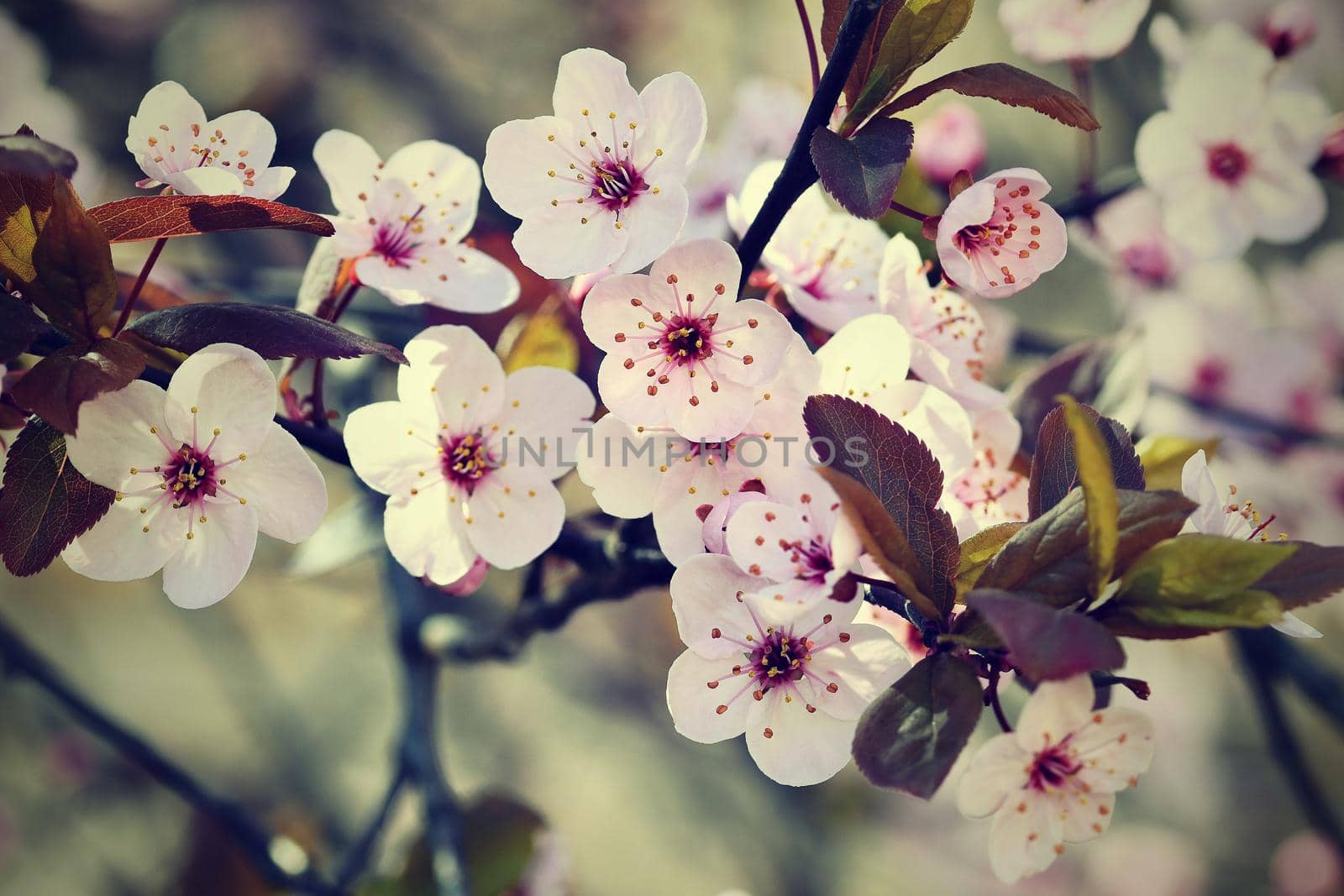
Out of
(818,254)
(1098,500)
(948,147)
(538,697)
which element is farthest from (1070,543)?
(538,697)

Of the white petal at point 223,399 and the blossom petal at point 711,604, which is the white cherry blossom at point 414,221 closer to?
the white petal at point 223,399

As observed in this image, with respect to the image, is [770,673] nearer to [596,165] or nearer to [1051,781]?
[1051,781]

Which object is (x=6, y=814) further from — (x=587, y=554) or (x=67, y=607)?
(x=587, y=554)

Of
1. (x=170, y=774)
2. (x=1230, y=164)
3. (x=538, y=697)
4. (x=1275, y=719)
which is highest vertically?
(x=1230, y=164)

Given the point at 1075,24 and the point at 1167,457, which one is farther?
the point at 1075,24

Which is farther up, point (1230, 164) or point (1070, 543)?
point (1230, 164)

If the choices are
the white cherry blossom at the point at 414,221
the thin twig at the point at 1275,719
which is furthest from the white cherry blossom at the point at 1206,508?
the thin twig at the point at 1275,719

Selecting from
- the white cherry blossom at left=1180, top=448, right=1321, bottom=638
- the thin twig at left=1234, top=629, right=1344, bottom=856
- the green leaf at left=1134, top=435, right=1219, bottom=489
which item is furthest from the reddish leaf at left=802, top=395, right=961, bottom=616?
the thin twig at left=1234, top=629, right=1344, bottom=856
